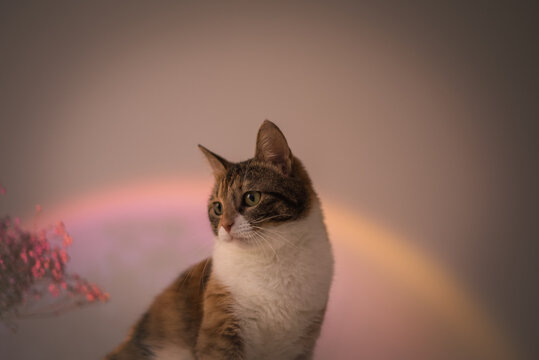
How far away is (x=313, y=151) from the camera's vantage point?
2.04 metres

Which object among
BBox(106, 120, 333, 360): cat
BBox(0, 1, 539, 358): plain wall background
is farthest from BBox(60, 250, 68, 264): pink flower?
BBox(106, 120, 333, 360): cat

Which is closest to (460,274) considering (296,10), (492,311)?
(492,311)

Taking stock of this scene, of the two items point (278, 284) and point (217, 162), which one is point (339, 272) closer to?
point (278, 284)

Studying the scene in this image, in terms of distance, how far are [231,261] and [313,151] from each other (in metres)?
0.78

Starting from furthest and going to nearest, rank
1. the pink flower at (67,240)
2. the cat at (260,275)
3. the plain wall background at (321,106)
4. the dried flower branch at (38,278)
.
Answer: the pink flower at (67,240) → the dried flower branch at (38,278) → the plain wall background at (321,106) → the cat at (260,275)

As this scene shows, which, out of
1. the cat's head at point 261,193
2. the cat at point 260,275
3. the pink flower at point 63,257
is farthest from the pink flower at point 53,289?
the cat's head at point 261,193

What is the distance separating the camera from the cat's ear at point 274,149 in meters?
1.45

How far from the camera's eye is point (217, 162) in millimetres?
1564

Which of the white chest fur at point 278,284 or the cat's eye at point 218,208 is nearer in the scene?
the white chest fur at point 278,284

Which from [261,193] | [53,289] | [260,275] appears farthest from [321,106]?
[53,289]

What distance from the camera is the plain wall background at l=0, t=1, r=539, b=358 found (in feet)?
6.16

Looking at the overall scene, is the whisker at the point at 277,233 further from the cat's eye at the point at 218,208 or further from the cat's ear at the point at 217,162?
the cat's ear at the point at 217,162

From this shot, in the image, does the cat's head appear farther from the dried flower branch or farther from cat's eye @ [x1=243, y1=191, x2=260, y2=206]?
the dried flower branch

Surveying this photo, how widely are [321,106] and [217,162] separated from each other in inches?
27.2
